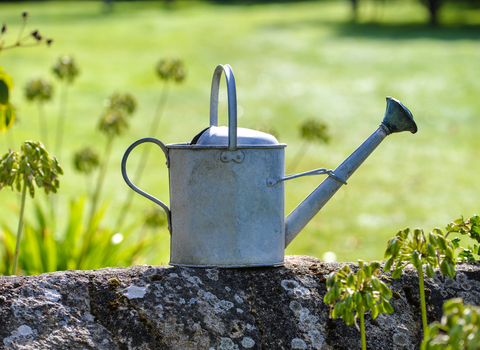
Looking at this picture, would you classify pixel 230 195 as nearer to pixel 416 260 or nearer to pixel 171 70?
pixel 416 260

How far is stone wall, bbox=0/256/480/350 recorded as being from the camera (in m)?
1.36

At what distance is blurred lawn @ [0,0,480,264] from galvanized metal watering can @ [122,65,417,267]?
2.46 meters

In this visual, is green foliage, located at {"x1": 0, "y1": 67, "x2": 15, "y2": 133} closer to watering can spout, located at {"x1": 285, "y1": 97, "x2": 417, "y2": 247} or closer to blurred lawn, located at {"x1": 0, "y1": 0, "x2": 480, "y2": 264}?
watering can spout, located at {"x1": 285, "y1": 97, "x2": 417, "y2": 247}

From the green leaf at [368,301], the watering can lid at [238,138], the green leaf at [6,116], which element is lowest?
the green leaf at [368,301]

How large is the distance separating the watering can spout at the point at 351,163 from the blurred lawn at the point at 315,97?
7.90 feet

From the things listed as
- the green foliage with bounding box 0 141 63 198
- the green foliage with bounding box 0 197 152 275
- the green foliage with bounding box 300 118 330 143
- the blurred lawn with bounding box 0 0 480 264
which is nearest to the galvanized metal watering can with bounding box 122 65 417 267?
the green foliage with bounding box 0 141 63 198

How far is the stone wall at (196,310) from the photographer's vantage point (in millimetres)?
1360

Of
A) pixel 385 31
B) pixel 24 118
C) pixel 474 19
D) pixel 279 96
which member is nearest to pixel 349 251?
pixel 279 96

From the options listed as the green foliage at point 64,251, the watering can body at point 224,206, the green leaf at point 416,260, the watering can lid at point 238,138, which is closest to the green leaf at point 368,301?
the green leaf at point 416,260

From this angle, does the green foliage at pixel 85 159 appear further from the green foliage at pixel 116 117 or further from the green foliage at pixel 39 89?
the green foliage at pixel 39 89

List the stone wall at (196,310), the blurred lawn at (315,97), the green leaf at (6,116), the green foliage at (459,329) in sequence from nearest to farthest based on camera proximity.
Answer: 1. the green foliage at (459,329)
2. the stone wall at (196,310)
3. the green leaf at (6,116)
4. the blurred lawn at (315,97)

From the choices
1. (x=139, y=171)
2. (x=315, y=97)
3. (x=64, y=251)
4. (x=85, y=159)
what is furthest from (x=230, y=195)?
(x=315, y=97)

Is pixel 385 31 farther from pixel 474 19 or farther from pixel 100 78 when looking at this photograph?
pixel 100 78

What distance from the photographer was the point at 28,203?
6082 mm
